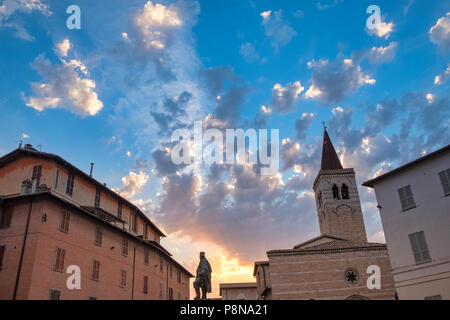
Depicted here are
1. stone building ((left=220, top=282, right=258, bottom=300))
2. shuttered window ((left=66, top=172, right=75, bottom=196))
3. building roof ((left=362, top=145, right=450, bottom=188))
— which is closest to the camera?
building roof ((left=362, top=145, right=450, bottom=188))

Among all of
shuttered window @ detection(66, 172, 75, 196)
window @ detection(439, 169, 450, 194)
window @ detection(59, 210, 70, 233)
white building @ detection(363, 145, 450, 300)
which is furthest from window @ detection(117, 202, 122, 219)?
window @ detection(439, 169, 450, 194)

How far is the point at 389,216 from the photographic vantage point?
71.1ft

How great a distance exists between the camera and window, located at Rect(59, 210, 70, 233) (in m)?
22.1

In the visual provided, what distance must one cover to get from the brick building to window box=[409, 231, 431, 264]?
65.7 feet

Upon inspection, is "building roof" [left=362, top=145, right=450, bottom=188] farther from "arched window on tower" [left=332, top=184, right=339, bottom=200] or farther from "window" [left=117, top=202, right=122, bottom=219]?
"arched window on tower" [left=332, top=184, right=339, bottom=200]

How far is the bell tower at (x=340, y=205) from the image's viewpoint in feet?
145

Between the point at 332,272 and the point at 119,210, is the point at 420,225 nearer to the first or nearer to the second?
the point at 332,272

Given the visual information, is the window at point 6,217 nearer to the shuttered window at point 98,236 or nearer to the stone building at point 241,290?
the shuttered window at point 98,236

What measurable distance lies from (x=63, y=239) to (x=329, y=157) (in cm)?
3809

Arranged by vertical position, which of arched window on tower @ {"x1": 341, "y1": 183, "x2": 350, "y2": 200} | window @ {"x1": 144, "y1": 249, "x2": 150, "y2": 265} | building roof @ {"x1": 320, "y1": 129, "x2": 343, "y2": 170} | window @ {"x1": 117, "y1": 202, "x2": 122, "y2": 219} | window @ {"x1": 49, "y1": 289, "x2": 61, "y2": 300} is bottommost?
window @ {"x1": 49, "y1": 289, "x2": 61, "y2": 300}

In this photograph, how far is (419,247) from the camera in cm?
1952
